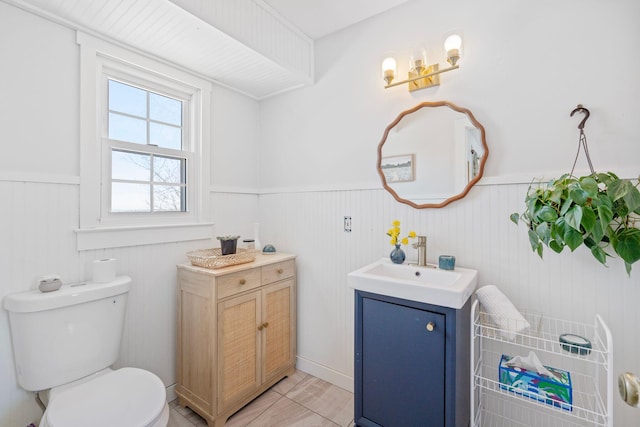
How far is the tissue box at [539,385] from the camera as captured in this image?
1110 millimetres

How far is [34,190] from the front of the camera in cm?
142

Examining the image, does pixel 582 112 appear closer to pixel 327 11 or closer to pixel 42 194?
pixel 327 11

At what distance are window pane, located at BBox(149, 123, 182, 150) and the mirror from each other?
1436mm

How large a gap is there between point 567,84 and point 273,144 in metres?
1.93

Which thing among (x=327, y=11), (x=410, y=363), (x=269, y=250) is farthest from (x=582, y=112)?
(x=269, y=250)

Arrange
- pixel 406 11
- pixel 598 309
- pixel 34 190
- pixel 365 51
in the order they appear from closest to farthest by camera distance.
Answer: pixel 598 309 → pixel 34 190 → pixel 406 11 → pixel 365 51

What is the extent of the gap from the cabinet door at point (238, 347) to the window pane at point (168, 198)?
2.63 ft

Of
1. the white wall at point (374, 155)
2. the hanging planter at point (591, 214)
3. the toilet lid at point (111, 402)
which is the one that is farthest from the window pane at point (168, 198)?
the hanging planter at point (591, 214)

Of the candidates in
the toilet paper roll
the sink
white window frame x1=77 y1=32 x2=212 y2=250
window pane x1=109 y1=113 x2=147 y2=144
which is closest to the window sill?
white window frame x1=77 y1=32 x2=212 y2=250

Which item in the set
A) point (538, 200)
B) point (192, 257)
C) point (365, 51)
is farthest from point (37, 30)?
point (538, 200)

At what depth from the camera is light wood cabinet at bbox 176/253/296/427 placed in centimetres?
167

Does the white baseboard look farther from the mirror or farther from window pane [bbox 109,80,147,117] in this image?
window pane [bbox 109,80,147,117]

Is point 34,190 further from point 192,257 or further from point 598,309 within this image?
point 598,309

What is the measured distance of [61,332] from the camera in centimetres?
135
